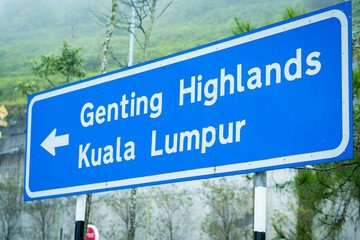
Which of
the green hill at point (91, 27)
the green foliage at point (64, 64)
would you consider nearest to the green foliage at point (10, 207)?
the green foliage at point (64, 64)

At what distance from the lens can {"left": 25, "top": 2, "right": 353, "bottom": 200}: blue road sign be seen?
3213mm

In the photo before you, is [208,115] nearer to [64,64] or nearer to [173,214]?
[64,64]

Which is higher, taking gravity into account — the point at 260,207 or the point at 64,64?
the point at 64,64

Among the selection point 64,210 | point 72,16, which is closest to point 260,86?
point 64,210

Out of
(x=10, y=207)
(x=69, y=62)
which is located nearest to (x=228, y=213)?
(x=69, y=62)

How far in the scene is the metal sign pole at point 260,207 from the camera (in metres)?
3.36

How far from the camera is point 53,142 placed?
4.67 m

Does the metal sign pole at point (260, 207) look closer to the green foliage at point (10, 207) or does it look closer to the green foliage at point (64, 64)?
the green foliage at point (64, 64)

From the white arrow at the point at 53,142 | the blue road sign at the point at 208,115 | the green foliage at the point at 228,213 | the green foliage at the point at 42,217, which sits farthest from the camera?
the green foliage at the point at 42,217

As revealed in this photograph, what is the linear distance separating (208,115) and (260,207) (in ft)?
1.93

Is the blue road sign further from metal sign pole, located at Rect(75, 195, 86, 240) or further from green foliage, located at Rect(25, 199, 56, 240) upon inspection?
green foliage, located at Rect(25, 199, 56, 240)

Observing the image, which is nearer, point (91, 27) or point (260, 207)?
point (260, 207)

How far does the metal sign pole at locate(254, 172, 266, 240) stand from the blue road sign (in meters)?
0.07

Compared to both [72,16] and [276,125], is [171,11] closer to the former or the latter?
[72,16]
